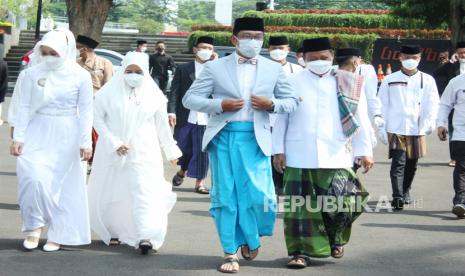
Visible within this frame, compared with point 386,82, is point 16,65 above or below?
below

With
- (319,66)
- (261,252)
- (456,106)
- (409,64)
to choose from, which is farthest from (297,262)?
(409,64)

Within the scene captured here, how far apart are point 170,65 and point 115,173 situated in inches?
A: 722

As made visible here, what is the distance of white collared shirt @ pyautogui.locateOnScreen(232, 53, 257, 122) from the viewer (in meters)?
8.74

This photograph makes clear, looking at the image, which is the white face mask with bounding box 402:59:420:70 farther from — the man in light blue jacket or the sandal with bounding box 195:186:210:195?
the man in light blue jacket

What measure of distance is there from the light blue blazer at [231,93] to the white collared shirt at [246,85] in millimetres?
33

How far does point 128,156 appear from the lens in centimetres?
963

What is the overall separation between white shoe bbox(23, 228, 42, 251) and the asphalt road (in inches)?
2.7

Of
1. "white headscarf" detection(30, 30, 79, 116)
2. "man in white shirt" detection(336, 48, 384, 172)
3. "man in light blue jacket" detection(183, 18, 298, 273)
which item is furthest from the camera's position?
"man in white shirt" detection(336, 48, 384, 172)

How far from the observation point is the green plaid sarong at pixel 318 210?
8828 mm

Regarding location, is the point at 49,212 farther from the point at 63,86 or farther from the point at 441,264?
the point at 441,264

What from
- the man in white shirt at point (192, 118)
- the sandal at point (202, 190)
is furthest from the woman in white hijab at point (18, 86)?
the sandal at point (202, 190)

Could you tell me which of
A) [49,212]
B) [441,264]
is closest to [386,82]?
[441,264]

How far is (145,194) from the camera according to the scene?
31.2 feet

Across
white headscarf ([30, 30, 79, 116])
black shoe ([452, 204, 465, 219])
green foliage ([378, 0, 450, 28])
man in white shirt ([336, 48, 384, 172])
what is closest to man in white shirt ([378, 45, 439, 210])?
man in white shirt ([336, 48, 384, 172])
